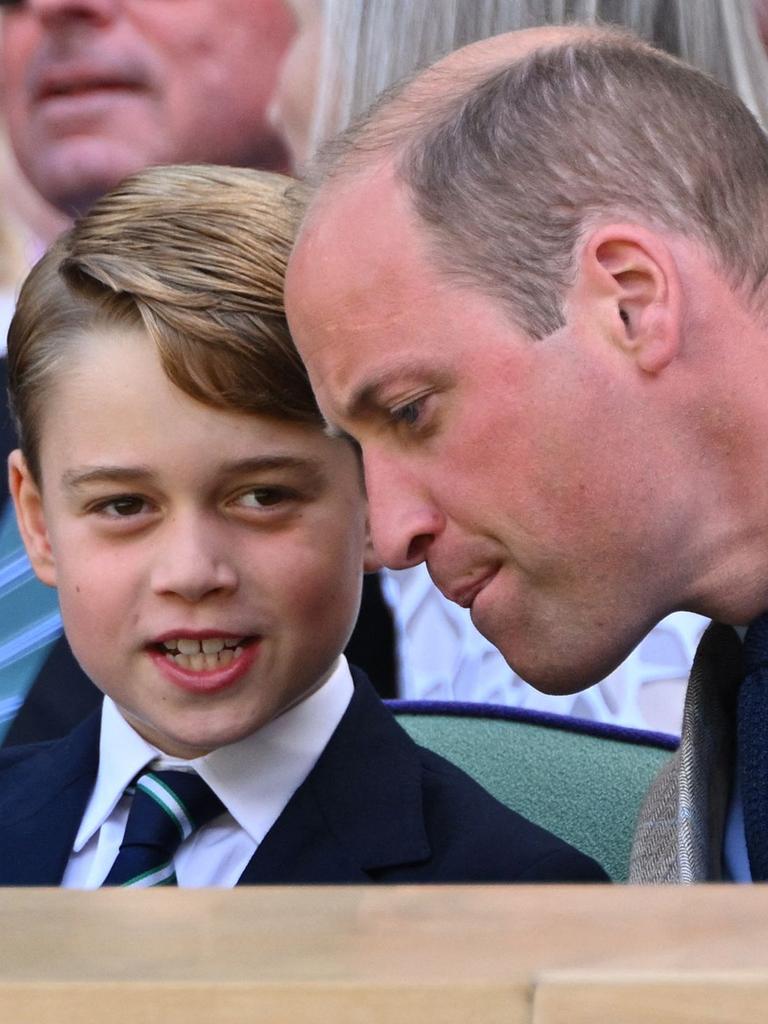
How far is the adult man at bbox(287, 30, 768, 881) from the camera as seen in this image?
814mm

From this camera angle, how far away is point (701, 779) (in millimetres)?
897

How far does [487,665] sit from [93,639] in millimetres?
731

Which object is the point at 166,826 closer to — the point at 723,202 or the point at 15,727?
the point at 723,202

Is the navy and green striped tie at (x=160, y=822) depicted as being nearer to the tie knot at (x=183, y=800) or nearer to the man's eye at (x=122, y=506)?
the tie knot at (x=183, y=800)

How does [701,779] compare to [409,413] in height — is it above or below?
below

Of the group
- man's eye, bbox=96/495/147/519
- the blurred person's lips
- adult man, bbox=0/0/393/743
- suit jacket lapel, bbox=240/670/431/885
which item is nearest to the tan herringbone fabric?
suit jacket lapel, bbox=240/670/431/885

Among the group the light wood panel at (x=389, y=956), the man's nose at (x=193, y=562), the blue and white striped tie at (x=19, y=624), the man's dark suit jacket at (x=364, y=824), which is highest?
the light wood panel at (x=389, y=956)

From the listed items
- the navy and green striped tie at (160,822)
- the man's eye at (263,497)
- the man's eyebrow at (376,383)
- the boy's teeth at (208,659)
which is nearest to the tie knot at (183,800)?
the navy and green striped tie at (160,822)

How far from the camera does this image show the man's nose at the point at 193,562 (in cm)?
93

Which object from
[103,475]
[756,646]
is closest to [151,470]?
[103,475]

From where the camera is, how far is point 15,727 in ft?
5.61

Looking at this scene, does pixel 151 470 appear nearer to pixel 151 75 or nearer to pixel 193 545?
pixel 193 545

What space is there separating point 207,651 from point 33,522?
23 centimetres

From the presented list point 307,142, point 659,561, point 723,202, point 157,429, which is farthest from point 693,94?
point 307,142
